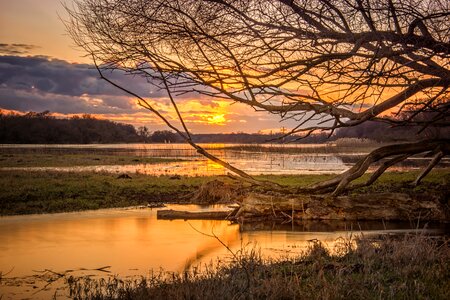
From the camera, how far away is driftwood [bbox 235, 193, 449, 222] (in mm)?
14547

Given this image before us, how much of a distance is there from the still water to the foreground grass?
1.08 m

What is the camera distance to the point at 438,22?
330 inches

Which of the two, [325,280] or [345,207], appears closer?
[325,280]

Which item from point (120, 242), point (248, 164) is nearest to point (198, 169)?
point (248, 164)

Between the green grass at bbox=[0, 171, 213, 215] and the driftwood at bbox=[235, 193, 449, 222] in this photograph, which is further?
the green grass at bbox=[0, 171, 213, 215]

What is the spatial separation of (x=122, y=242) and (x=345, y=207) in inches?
247

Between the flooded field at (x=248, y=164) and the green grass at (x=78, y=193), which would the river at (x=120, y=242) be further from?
the flooded field at (x=248, y=164)

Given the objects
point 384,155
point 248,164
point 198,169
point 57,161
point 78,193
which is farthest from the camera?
point 248,164

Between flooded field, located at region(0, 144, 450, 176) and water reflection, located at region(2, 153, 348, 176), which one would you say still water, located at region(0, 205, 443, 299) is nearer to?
water reflection, located at region(2, 153, 348, 176)

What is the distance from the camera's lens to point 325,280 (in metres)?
6.06

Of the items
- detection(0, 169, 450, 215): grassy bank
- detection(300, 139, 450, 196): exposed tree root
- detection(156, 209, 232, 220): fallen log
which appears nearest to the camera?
detection(300, 139, 450, 196): exposed tree root

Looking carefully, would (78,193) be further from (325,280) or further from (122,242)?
(325,280)

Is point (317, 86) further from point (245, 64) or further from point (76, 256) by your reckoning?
point (76, 256)

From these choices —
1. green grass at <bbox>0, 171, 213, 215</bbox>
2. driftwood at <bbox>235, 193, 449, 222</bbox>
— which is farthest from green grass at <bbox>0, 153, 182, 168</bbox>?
driftwood at <bbox>235, 193, 449, 222</bbox>
